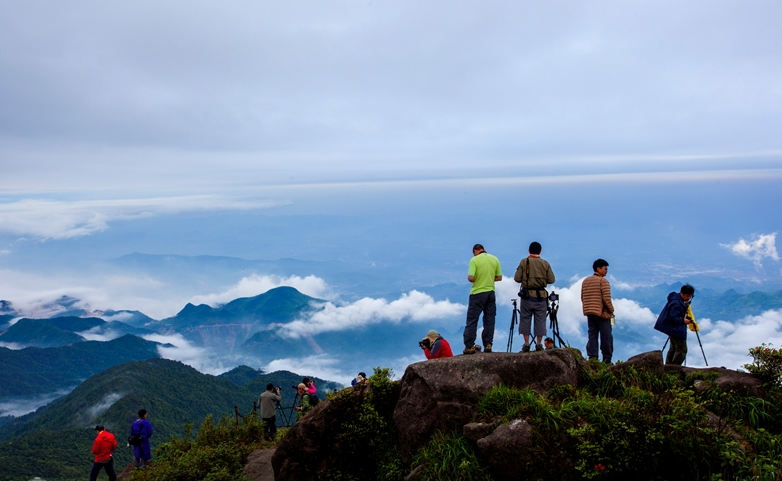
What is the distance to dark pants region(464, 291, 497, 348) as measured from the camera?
13.4 meters

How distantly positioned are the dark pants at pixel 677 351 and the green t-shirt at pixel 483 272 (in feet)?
14.3

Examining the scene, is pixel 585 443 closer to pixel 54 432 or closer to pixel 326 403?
pixel 326 403

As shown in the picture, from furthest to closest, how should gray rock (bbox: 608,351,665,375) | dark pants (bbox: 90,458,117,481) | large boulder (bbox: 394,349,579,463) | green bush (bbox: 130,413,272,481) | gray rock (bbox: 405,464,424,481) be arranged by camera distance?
dark pants (bbox: 90,458,117,481), green bush (bbox: 130,413,272,481), gray rock (bbox: 608,351,665,375), large boulder (bbox: 394,349,579,463), gray rock (bbox: 405,464,424,481)

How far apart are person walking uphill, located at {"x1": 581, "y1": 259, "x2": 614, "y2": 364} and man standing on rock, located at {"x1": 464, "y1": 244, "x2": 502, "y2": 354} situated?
213 centimetres

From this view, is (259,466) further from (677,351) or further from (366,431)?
(677,351)

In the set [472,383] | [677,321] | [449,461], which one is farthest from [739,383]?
[449,461]

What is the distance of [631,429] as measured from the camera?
849 cm

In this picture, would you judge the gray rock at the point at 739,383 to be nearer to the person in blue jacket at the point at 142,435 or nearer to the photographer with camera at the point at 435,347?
the photographer with camera at the point at 435,347

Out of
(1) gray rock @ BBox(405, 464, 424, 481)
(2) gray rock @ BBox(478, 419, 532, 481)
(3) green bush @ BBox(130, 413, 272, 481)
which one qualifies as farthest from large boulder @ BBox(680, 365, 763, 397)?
(3) green bush @ BBox(130, 413, 272, 481)

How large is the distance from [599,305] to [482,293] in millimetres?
2736

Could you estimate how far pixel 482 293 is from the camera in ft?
43.8

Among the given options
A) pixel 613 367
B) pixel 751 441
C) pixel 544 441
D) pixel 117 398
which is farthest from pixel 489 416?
pixel 117 398

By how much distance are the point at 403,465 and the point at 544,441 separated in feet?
12.1

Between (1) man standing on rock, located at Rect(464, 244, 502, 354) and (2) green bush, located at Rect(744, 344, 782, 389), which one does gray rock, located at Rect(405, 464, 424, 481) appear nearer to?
(1) man standing on rock, located at Rect(464, 244, 502, 354)
